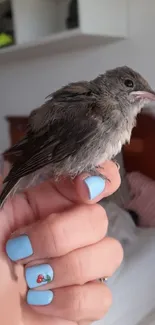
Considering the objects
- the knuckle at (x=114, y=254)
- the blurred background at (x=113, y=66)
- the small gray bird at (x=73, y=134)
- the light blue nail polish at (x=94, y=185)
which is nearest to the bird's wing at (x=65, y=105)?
the small gray bird at (x=73, y=134)

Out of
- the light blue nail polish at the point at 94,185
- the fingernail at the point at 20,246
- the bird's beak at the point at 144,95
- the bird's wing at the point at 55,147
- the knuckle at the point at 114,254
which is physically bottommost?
the knuckle at the point at 114,254

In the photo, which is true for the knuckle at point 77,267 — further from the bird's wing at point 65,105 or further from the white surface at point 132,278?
the white surface at point 132,278

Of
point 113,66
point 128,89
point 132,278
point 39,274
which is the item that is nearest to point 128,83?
point 128,89

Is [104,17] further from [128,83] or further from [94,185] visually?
[94,185]

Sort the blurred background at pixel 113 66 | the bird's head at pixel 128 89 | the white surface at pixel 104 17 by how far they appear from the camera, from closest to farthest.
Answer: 1. the bird's head at pixel 128 89
2. the blurred background at pixel 113 66
3. the white surface at pixel 104 17

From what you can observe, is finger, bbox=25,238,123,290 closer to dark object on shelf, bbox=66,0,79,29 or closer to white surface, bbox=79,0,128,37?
white surface, bbox=79,0,128,37

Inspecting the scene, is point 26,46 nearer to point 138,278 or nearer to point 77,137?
point 138,278

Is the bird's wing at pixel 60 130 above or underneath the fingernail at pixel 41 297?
above
